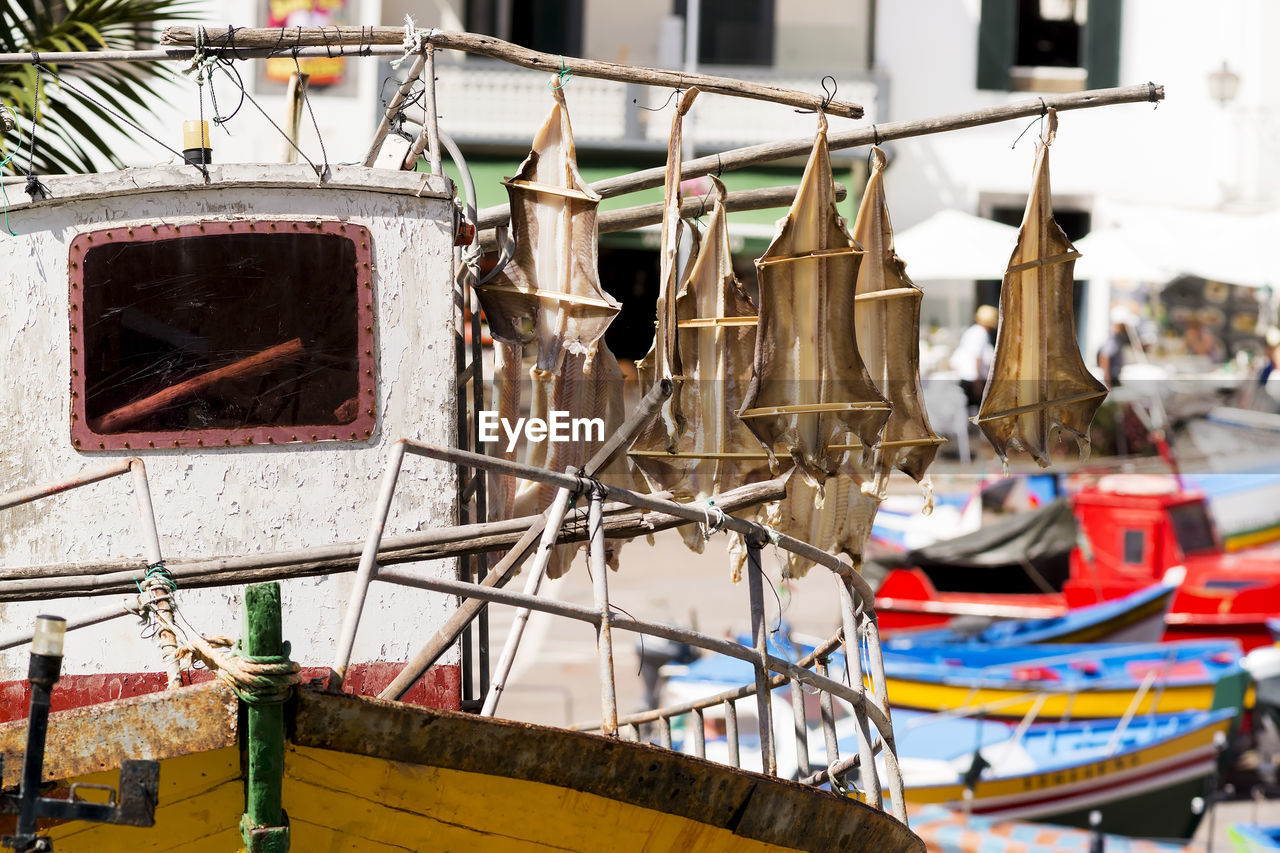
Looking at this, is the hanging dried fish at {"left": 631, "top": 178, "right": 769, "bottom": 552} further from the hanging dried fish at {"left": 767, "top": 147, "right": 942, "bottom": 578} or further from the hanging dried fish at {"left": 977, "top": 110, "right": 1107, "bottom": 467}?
the hanging dried fish at {"left": 977, "top": 110, "right": 1107, "bottom": 467}

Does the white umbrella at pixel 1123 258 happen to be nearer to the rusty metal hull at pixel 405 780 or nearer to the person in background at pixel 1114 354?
the person in background at pixel 1114 354

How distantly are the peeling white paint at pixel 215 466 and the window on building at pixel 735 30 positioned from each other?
1935 cm

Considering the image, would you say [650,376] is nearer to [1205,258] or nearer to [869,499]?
[869,499]

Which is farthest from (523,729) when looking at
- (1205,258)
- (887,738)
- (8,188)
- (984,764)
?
(1205,258)

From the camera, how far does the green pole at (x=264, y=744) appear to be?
3.81 meters

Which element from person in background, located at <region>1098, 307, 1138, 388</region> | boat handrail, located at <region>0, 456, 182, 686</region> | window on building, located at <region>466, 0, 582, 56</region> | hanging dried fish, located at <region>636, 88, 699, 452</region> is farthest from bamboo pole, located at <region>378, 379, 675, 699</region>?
window on building, located at <region>466, 0, 582, 56</region>

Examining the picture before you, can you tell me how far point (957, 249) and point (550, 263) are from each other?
1389cm

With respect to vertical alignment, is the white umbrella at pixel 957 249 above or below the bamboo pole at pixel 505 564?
above

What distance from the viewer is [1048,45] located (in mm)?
24406

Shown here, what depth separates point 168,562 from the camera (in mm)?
4941

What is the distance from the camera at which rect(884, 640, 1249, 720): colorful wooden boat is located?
13.2 m

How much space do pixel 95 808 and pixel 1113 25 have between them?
22.8 metres

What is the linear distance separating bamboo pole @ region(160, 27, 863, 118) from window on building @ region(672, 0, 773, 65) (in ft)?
60.3

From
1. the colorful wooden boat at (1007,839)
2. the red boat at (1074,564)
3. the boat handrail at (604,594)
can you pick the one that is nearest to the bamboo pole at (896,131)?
the boat handrail at (604,594)
